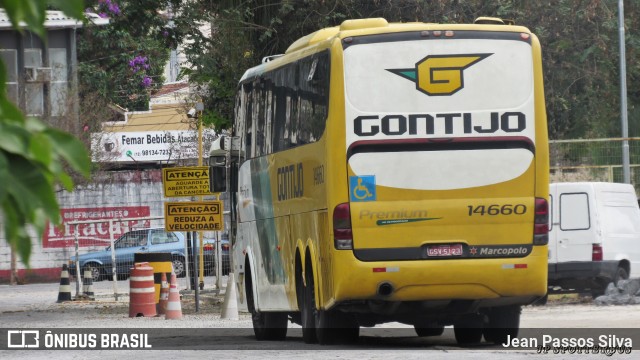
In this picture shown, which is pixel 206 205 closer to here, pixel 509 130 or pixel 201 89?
pixel 201 89

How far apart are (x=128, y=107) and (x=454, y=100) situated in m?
48.4

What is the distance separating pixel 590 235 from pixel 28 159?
2056 centimetres

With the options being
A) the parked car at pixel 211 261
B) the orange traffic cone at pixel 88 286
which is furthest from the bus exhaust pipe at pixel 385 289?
the parked car at pixel 211 261

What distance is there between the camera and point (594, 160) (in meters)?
29.9

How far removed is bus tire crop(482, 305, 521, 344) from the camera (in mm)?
14938

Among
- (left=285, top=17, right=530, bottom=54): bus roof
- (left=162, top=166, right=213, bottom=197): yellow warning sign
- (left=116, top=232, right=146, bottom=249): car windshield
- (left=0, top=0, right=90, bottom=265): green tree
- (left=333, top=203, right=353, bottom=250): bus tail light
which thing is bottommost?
(left=116, top=232, right=146, bottom=249): car windshield

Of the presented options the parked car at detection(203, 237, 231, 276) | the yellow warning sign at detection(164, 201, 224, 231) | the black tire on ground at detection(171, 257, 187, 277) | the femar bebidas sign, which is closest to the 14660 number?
the yellow warning sign at detection(164, 201, 224, 231)

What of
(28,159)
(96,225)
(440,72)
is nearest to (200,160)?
(96,225)

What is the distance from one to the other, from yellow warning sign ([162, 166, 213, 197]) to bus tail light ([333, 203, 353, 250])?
10.6m

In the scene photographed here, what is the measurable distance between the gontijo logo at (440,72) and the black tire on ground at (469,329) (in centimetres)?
274

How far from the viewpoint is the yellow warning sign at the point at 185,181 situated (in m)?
24.3

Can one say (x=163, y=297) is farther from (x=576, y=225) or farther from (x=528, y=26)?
(x=528, y=26)

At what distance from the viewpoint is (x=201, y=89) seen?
31.1m

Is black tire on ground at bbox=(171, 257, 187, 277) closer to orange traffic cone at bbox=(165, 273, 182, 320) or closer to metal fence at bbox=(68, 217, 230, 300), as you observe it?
metal fence at bbox=(68, 217, 230, 300)
